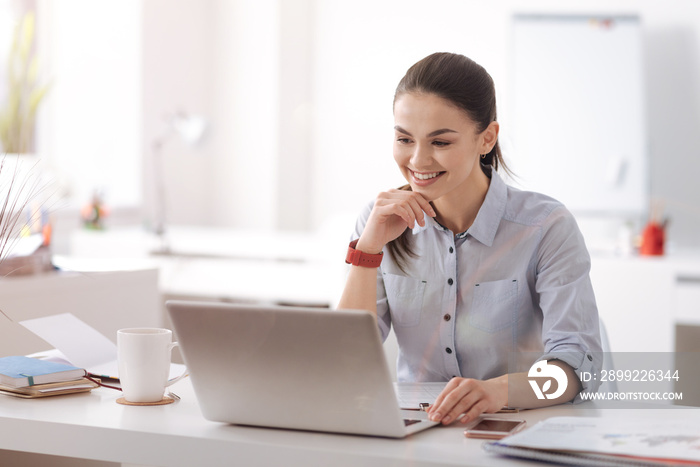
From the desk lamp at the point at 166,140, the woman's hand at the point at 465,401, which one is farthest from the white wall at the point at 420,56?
the woman's hand at the point at 465,401

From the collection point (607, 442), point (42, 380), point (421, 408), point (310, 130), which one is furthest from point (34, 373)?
point (310, 130)

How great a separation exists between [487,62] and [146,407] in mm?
3249

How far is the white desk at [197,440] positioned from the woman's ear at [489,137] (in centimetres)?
58

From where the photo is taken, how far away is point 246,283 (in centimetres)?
359

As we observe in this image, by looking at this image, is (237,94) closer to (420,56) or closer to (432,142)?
(420,56)

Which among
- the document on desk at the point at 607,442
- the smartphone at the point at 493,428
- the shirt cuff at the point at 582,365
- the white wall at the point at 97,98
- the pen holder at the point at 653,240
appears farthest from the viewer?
the white wall at the point at 97,98

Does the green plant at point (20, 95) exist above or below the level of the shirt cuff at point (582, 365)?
above

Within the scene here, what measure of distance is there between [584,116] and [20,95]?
2715mm

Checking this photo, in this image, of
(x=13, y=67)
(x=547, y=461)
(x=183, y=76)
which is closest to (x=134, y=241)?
(x=13, y=67)

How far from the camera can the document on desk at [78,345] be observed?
52.1 inches

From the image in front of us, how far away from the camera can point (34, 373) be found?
1208 mm

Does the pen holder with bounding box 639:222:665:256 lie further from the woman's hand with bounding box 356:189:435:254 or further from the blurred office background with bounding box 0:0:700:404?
the woman's hand with bounding box 356:189:435:254

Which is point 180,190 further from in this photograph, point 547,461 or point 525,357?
point 547,461

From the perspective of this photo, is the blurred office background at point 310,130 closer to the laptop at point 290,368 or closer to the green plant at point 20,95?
the green plant at point 20,95
